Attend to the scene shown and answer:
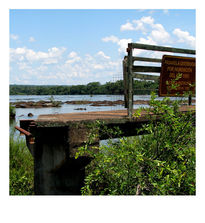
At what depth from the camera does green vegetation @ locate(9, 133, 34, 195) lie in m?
6.26

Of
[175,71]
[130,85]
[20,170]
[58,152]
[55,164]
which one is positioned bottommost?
[20,170]

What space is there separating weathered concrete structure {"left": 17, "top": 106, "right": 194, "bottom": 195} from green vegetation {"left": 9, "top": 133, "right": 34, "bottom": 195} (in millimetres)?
1965

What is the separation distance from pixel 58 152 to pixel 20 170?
3383 mm

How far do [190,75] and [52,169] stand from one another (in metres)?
4.23

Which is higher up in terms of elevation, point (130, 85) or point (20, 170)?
point (130, 85)

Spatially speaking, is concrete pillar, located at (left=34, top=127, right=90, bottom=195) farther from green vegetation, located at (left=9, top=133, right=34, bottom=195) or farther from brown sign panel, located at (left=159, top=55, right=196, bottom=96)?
brown sign panel, located at (left=159, top=55, right=196, bottom=96)

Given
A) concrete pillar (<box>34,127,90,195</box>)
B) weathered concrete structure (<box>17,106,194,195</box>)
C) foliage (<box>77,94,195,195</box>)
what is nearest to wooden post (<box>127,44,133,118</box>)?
weathered concrete structure (<box>17,106,194,195</box>)

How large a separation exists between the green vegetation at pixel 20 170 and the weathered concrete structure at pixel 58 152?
77.4 inches

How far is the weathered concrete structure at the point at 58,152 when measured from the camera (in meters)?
4.15

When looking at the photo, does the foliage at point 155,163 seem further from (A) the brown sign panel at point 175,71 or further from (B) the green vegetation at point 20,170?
(B) the green vegetation at point 20,170

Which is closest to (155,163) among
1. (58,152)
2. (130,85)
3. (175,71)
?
(58,152)

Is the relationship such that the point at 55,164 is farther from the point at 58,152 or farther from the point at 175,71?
the point at 175,71

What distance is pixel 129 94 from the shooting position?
16.1 feet

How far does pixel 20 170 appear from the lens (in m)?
7.10
